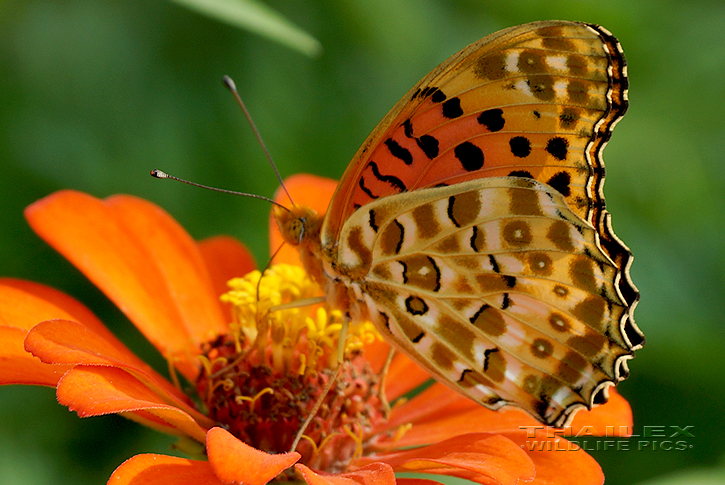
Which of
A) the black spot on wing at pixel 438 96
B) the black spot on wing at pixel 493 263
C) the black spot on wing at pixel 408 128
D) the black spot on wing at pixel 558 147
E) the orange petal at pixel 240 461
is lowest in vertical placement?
the orange petal at pixel 240 461

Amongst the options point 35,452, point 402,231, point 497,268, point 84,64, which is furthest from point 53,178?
point 497,268

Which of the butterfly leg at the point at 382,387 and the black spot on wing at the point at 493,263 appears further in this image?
the butterfly leg at the point at 382,387

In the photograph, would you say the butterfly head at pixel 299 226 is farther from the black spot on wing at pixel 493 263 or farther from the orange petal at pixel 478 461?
the orange petal at pixel 478 461

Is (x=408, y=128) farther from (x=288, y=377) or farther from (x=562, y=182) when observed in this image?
(x=288, y=377)

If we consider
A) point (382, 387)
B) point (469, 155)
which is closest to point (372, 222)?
point (469, 155)

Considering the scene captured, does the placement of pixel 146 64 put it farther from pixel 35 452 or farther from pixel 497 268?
pixel 497 268

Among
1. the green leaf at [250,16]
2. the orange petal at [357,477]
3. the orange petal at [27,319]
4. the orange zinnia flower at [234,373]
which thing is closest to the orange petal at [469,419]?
the orange zinnia flower at [234,373]
